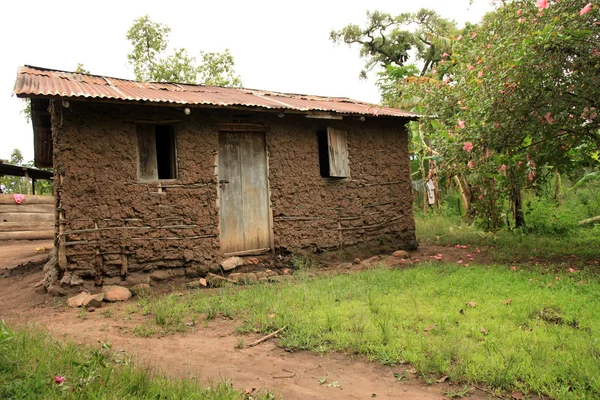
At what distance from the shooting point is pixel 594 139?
664cm

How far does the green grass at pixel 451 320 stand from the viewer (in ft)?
11.0

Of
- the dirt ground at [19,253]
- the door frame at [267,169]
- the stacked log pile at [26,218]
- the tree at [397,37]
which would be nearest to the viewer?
the door frame at [267,169]

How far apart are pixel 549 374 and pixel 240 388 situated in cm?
227

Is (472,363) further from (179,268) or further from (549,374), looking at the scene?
(179,268)

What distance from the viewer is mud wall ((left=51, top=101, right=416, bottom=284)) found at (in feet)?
20.8

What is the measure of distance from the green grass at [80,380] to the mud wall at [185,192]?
10.7 ft

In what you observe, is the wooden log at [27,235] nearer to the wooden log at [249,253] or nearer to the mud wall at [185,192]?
the mud wall at [185,192]

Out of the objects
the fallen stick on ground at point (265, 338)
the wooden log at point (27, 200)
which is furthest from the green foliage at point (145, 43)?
the fallen stick on ground at point (265, 338)

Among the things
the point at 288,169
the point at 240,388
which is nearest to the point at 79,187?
the point at 288,169

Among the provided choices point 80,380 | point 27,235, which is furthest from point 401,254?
point 27,235

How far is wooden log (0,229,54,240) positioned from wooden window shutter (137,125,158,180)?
395 inches

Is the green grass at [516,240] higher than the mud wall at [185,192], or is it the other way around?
the mud wall at [185,192]

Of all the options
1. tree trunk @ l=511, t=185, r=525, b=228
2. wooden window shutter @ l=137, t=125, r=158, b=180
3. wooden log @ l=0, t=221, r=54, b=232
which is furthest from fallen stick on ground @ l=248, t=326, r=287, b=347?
wooden log @ l=0, t=221, r=54, b=232

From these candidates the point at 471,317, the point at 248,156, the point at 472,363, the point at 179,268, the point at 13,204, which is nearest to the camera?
the point at 472,363
